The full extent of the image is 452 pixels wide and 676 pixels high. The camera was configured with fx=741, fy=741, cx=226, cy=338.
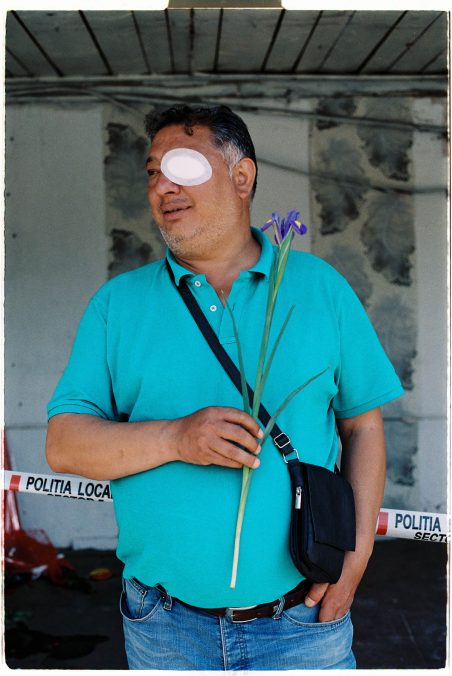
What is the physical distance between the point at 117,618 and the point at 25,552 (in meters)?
0.95

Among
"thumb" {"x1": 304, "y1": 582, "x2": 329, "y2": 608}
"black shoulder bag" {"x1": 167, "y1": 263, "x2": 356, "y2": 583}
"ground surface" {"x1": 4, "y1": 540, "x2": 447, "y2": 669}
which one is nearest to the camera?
"black shoulder bag" {"x1": 167, "y1": 263, "x2": 356, "y2": 583}

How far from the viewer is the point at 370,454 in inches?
71.6

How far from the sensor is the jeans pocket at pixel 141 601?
66.0 inches

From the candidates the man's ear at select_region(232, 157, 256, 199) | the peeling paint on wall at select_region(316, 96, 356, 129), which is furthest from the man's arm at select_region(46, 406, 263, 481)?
the peeling paint on wall at select_region(316, 96, 356, 129)

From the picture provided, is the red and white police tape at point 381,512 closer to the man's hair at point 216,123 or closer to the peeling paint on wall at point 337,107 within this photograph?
the man's hair at point 216,123

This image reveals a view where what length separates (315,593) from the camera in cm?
168

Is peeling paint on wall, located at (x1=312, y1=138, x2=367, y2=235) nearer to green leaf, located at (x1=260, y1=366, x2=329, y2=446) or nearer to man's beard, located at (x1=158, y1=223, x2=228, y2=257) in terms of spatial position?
man's beard, located at (x1=158, y1=223, x2=228, y2=257)

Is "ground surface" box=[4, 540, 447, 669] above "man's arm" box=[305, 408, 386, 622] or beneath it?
beneath

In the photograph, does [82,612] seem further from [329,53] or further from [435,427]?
[329,53]

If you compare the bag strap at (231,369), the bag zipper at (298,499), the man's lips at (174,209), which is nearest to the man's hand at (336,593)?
the bag zipper at (298,499)

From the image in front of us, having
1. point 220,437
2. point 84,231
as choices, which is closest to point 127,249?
point 84,231

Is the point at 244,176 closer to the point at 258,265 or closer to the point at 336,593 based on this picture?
the point at 258,265

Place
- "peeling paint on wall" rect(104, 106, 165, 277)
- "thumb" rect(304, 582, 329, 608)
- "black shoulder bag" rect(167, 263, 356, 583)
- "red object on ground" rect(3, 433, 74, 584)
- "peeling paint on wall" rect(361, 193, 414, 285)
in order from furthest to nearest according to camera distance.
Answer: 1. "peeling paint on wall" rect(361, 193, 414, 285)
2. "peeling paint on wall" rect(104, 106, 165, 277)
3. "red object on ground" rect(3, 433, 74, 584)
4. "thumb" rect(304, 582, 329, 608)
5. "black shoulder bag" rect(167, 263, 356, 583)

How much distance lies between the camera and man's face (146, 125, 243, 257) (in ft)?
5.77
